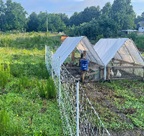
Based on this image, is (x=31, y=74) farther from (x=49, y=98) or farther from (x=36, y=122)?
(x=36, y=122)

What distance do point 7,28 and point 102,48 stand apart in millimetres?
34455

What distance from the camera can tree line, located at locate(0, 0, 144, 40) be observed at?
26.0 m

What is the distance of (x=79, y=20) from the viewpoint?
51.3 metres

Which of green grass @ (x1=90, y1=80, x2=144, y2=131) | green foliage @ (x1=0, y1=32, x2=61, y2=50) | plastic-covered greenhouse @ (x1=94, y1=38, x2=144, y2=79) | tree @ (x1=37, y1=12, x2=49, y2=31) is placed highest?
tree @ (x1=37, y1=12, x2=49, y2=31)

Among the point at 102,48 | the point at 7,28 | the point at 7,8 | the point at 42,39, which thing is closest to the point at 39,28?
the point at 7,28

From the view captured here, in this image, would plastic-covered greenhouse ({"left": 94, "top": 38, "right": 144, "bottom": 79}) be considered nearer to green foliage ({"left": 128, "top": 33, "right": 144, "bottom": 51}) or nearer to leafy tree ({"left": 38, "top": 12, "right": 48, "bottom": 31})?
green foliage ({"left": 128, "top": 33, "right": 144, "bottom": 51})

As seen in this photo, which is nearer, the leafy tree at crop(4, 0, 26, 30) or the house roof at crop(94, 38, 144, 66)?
the house roof at crop(94, 38, 144, 66)

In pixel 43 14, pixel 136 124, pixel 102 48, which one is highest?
pixel 43 14

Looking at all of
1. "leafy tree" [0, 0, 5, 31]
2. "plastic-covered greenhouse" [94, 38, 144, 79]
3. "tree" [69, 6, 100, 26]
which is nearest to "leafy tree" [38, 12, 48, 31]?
"leafy tree" [0, 0, 5, 31]

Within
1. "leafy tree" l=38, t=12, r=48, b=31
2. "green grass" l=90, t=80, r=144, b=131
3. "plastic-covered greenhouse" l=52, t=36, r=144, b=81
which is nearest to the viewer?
"green grass" l=90, t=80, r=144, b=131

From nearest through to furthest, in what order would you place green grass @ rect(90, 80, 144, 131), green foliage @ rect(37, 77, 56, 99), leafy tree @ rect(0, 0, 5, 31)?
green grass @ rect(90, 80, 144, 131) < green foliage @ rect(37, 77, 56, 99) < leafy tree @ rect(0, 0, 5, 31)

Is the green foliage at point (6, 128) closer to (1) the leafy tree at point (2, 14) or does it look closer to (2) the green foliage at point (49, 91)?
(2) the green foliage at point (49, 91)

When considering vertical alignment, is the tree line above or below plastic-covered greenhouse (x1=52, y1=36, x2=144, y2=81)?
above

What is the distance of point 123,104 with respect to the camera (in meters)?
5.74
